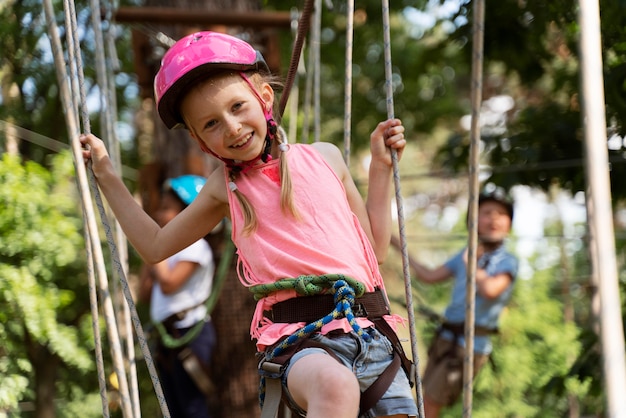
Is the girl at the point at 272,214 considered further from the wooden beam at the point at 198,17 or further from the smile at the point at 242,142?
the wooden beam at the point at 198,17

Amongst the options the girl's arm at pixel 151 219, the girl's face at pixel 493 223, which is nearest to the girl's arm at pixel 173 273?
the girl's face at pixel 493 223

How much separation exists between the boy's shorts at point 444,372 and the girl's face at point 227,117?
9.04 ft

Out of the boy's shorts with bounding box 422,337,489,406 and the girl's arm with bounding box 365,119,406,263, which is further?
the boy's shorts with bounding box 422,337,489,406

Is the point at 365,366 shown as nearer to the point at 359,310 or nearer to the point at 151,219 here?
the point at 359,310

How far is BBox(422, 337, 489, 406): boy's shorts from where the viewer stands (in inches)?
180

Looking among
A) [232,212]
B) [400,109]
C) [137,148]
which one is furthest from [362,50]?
[232,212]

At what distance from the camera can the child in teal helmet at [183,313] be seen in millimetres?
4102

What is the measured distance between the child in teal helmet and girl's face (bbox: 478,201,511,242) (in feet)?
4.56

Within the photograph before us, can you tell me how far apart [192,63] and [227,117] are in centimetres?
14

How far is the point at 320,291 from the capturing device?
6.48ft

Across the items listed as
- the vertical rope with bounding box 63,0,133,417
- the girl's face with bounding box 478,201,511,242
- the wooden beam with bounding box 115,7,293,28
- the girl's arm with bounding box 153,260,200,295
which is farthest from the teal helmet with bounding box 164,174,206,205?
the vertical rope with bounding box 63,0,133,417

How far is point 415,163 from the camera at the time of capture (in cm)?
1880

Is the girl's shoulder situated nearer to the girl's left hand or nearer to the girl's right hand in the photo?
the girl's left hand

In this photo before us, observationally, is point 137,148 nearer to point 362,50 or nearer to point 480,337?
point 362,50
